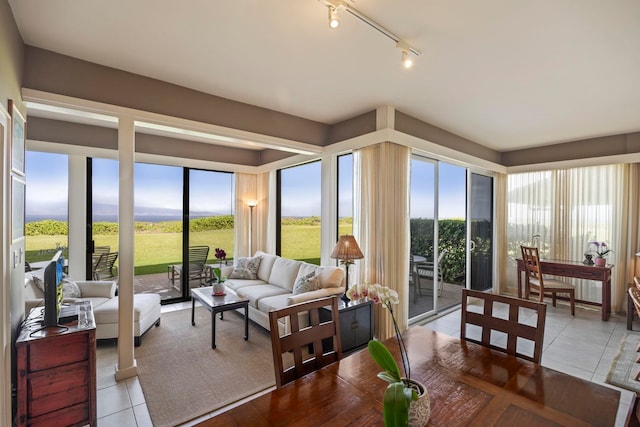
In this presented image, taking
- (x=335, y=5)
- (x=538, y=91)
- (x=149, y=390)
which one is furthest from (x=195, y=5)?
(x=538, y=91)

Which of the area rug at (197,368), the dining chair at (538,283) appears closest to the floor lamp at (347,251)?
the area rug at (197,368)

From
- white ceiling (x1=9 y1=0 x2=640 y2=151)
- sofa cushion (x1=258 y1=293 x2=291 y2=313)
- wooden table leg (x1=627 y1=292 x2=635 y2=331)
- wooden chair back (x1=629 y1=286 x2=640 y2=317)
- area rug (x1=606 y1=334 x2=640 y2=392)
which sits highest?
white ceiling (x1=9 y1=0 x2=640 y2=151)

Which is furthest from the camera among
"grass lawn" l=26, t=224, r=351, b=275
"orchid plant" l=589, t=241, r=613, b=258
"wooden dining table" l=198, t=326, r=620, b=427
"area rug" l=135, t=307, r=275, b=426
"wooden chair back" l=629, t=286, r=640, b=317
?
"grass lawn" l=26, t=224, r=351, b=275

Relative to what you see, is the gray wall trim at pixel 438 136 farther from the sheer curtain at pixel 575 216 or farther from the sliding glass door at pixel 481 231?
the sheer curtain at pixel 575 216

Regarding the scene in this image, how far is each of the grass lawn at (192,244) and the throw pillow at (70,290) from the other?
923mm

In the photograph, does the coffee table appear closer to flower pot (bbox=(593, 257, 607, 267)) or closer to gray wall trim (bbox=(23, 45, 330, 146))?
gray wall trim (bbox=(23, 45, 330, 146))

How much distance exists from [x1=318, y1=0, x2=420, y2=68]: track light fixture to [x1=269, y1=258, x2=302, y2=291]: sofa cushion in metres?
3.01

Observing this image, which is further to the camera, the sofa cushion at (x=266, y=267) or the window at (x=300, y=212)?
the window at (x=300, y=212)

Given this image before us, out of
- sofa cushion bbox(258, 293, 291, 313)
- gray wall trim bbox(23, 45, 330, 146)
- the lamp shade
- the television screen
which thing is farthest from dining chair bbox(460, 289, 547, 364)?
gray wall trim bbox(23, 45, 330, 146)

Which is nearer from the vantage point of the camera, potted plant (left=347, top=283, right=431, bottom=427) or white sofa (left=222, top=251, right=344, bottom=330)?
potted plant (left=347, top=283, right=431, bottom=427)

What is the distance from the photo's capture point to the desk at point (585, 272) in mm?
4227

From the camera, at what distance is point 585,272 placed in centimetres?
440

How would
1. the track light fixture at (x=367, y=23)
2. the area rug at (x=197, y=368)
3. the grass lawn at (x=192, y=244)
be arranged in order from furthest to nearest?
the grass lawn at (x=192, y=244) → the area rug at (x=197, y=368) → the track light fixture at (x=367, y=23)

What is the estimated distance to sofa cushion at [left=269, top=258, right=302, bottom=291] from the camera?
13.9 feet
